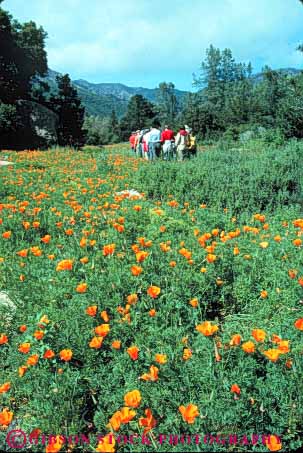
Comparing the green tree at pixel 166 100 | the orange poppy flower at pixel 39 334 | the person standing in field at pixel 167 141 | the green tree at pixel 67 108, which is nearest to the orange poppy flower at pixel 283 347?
the orange poppy flower at pixel 39 334

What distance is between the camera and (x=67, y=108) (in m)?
30.8

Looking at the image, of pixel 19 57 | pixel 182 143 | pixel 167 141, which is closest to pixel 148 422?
pixel 182 143

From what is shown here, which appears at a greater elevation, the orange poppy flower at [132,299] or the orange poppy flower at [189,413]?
the orange poppy flower at [132,299]

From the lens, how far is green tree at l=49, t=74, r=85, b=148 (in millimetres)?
30484

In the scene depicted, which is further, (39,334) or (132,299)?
(132,299)

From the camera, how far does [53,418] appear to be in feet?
6.81

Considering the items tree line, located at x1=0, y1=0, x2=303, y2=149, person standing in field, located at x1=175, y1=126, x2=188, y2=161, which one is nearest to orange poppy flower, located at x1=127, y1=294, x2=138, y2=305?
person standing in field, located at x1=175, y1=126, x2=188, y2=161

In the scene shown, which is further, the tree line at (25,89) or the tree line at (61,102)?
the tree line at (25,89)

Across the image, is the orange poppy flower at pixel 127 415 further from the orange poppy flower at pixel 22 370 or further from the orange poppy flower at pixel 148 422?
the orange poppy flower at pixel 22 370

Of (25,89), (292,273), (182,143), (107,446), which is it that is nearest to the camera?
(107,446)

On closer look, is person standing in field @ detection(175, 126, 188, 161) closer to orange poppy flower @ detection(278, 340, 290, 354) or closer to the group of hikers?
the group of hikers

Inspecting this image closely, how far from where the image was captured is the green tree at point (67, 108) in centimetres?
3048

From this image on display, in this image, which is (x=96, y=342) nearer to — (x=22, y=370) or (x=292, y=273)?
(x=22, y=370)

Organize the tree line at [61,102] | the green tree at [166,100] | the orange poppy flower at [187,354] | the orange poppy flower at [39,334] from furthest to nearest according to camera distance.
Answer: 1. the green tree at [166,100]
2. the tree line at [61,102]
3. the orange poppy flower at [39,334]
4. the orange poppy flower at [187,354]
